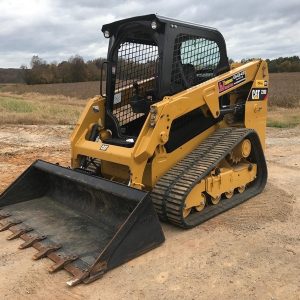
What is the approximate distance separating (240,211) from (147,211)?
1.85 meters

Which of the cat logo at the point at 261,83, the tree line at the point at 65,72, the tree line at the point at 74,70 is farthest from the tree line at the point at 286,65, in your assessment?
the cat logo at the point at 261,83

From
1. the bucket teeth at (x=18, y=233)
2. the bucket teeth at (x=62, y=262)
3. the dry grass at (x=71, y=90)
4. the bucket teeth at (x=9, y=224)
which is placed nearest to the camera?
the bucket teeth at (x=62, y=262)

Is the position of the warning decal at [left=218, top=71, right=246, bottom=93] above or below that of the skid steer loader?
above

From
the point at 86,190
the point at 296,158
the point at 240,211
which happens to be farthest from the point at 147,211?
the point at 296,158

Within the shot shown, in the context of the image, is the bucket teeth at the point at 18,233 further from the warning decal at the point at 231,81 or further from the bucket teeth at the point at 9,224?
the warning decal at the point at 231,81

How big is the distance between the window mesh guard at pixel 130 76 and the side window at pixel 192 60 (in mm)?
456

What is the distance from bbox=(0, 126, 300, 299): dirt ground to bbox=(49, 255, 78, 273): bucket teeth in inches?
2.2

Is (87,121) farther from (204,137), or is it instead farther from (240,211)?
(240,211)

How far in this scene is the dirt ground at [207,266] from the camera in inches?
140

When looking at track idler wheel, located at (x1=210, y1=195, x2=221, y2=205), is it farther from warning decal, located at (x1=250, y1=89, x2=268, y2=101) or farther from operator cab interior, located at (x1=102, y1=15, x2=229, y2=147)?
warning decal, located at (x1=250, y1=89, x2=268, y2=101)

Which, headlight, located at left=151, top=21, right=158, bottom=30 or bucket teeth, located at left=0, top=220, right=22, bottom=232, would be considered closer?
bucket teeth, located at left=0, top=220, right=22, bottom=232

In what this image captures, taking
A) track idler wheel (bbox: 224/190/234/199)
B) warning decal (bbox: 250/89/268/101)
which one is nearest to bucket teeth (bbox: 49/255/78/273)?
track idler wheel (bbox: 224/190/234/199)

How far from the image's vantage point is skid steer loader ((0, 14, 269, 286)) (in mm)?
4375

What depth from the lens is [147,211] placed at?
4109 millimetres
